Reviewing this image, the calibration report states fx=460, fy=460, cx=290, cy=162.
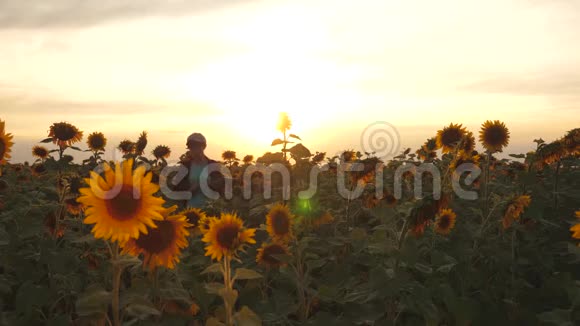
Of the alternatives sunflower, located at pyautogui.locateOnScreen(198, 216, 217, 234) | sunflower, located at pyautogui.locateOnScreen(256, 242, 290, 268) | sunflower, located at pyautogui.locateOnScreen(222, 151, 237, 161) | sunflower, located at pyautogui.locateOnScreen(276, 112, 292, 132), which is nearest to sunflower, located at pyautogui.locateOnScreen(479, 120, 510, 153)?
sunflower, located at pyautogui.locateOnScreen(276, 112, 292, 132)

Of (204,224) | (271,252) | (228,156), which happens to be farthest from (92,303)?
(228,156)

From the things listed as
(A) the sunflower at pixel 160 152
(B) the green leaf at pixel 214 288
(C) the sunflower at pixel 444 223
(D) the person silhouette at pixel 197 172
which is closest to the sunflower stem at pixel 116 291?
(B) the green leaf at pixel 214 288

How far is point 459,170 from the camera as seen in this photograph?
6.19 meters

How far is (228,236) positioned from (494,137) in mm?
4893

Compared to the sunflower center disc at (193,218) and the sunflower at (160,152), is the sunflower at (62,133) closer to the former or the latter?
the sunflower center disc at (193,218)

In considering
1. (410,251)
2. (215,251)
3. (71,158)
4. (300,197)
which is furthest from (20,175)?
(410,251)

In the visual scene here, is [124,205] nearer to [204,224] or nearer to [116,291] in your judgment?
[116,291]

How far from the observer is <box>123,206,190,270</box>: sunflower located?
3.00 meters

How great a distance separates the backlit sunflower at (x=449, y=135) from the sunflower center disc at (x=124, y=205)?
5192 mm

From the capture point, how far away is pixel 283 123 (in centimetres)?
633

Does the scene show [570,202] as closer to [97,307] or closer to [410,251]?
[410,251]

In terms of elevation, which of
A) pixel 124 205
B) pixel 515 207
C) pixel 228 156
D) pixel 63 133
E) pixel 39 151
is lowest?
pixel 515 207

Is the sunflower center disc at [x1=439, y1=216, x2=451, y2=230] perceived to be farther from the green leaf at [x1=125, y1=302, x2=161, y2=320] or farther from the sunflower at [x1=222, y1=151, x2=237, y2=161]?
the sunflower at [x1=222, y1=151, x2=237, y2=161]

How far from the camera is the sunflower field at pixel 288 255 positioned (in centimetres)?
286
